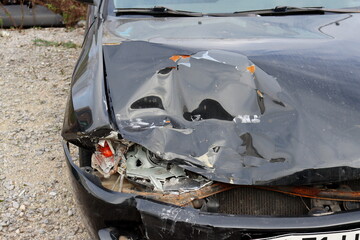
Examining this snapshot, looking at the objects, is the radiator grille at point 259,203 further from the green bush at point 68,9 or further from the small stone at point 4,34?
the green bush at point 68,9

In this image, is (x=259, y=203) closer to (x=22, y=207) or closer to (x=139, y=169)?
(x=139, y=169)

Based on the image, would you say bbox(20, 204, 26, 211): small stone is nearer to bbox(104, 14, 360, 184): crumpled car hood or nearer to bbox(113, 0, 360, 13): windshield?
bbox(104, 14, 360, 184): crumpled car hood

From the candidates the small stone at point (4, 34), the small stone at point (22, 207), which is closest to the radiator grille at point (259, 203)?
the small stone at point (22, 207)

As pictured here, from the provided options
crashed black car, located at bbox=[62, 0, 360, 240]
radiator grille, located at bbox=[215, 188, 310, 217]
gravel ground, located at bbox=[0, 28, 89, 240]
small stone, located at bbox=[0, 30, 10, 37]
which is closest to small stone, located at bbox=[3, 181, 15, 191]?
gravel ground, located at bbox=[0, 28, 89, 240]

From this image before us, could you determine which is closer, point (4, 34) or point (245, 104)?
point (245, 104)

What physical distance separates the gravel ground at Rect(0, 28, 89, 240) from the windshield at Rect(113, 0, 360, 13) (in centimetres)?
120

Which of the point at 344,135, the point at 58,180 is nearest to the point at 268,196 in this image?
the point at 344,135

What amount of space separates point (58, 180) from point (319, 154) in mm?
1893

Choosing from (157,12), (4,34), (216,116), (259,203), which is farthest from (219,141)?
(4,34)

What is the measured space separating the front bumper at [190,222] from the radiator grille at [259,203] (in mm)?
157

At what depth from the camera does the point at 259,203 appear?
193 centimetres

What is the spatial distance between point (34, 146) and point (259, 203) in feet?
7.28

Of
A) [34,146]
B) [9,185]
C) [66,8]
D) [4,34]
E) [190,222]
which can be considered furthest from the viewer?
[66,8]

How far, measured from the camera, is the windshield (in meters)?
2.88
